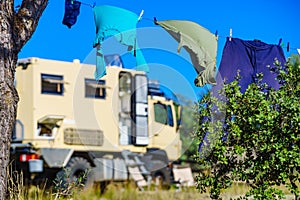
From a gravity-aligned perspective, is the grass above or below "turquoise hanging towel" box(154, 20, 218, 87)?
below

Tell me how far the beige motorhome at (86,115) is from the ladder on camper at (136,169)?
82mm

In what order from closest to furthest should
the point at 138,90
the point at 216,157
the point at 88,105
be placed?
the point at 216,157, the point at 88,105, the point at 138,90

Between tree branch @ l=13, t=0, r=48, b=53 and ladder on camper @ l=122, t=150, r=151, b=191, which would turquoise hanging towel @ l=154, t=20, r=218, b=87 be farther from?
ladder on camper @ l=122, t=150, r=151, b=191

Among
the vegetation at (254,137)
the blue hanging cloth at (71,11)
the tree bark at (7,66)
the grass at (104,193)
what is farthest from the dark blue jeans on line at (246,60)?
the tree bark at (7,66)

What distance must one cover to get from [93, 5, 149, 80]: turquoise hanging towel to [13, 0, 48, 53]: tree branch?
1121mm

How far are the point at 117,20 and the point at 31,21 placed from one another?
1408 mm

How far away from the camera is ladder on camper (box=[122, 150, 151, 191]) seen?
13.6 m

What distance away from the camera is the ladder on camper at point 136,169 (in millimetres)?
13555

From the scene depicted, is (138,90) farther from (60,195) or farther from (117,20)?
(60,195)

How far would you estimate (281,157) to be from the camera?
18.5 feet

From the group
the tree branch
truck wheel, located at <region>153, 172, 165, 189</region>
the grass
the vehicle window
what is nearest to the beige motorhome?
the vehicle window

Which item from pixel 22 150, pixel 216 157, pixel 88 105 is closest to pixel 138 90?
pixel 88 105

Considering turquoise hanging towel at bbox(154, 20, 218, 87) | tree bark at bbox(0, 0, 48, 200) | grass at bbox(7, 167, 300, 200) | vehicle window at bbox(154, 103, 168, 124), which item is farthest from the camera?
vehicle window at bbox(154, 103, 168, 124)

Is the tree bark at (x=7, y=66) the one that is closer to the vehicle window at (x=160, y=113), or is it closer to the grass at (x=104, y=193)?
the grass at (x=104, y=193)
